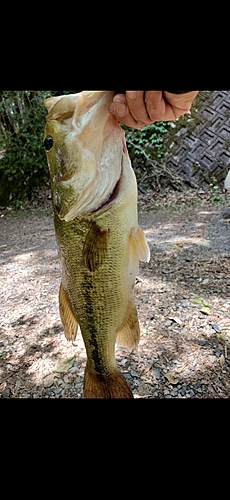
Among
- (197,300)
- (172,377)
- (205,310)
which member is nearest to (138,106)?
(172,377)

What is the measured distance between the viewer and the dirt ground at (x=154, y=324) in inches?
82.0

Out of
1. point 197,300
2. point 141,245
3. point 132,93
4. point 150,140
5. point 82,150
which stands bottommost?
point 197,300

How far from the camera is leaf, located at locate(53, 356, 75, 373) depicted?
7.29 ft

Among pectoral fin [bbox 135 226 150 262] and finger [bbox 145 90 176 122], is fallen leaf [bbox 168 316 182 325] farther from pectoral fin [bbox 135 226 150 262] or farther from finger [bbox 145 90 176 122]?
finger [bbox 145 90 176 122]

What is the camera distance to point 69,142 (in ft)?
3.30

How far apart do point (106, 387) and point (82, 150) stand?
30.3 inches

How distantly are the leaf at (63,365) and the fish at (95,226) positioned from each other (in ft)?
3.08

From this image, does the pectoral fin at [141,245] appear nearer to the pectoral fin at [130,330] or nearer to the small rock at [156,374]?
the pectoral fin at [130,330]

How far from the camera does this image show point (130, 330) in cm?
128

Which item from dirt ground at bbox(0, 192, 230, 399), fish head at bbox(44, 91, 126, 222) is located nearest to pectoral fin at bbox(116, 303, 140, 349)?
fish head at bbox(44, 91, 126, 222)

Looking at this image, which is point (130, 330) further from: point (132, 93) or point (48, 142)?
point (132, 93)

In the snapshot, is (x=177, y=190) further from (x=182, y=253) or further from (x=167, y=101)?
(x=167, y=101)

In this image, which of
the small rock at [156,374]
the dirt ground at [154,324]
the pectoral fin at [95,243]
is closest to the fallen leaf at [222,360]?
the dirt ground at [154,324]
